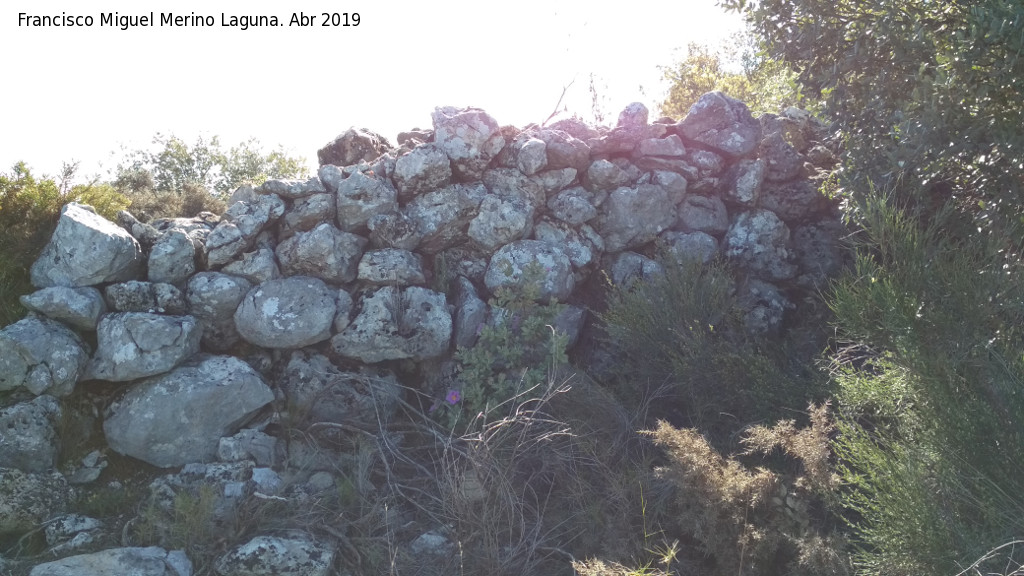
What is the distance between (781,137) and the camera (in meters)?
6.36

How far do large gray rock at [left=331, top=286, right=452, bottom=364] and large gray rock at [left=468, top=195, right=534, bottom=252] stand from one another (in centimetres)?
56

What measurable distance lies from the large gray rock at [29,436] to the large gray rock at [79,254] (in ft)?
2.52

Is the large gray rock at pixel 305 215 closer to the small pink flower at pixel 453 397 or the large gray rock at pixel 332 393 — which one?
the large gray rock at pixel 332 393

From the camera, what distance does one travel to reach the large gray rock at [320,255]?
544cm

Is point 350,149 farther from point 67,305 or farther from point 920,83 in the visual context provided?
point 920,83

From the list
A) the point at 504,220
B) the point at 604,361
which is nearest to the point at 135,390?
the point at 504,220

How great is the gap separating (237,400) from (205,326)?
1.95 ft

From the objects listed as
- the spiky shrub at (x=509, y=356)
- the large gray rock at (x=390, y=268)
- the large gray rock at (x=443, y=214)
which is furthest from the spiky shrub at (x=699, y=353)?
the large gray rock at (x=390, y=268)

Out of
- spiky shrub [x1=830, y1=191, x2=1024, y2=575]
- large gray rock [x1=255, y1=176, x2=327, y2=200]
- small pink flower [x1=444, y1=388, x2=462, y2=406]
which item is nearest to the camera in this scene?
spiky shrub [x1=830, y1=191, x2=1024, y2=575]

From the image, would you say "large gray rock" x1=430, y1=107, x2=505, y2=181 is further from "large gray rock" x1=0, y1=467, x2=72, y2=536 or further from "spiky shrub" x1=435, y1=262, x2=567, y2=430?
"large gray rock" x1=0, y1=467, x2=72, y2=536

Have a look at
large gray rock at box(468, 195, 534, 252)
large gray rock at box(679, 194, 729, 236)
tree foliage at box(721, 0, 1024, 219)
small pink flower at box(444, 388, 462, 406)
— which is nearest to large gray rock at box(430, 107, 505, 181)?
large gray rock at box(468, 195, 534, 252)

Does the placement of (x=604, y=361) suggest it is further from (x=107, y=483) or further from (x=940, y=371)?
(x=107, y=483)

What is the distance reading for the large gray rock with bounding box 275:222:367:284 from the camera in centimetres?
544

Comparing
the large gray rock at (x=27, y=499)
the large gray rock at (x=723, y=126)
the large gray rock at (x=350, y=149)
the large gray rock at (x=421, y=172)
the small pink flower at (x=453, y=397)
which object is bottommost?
the large gray rock at (x=27, y=499)
